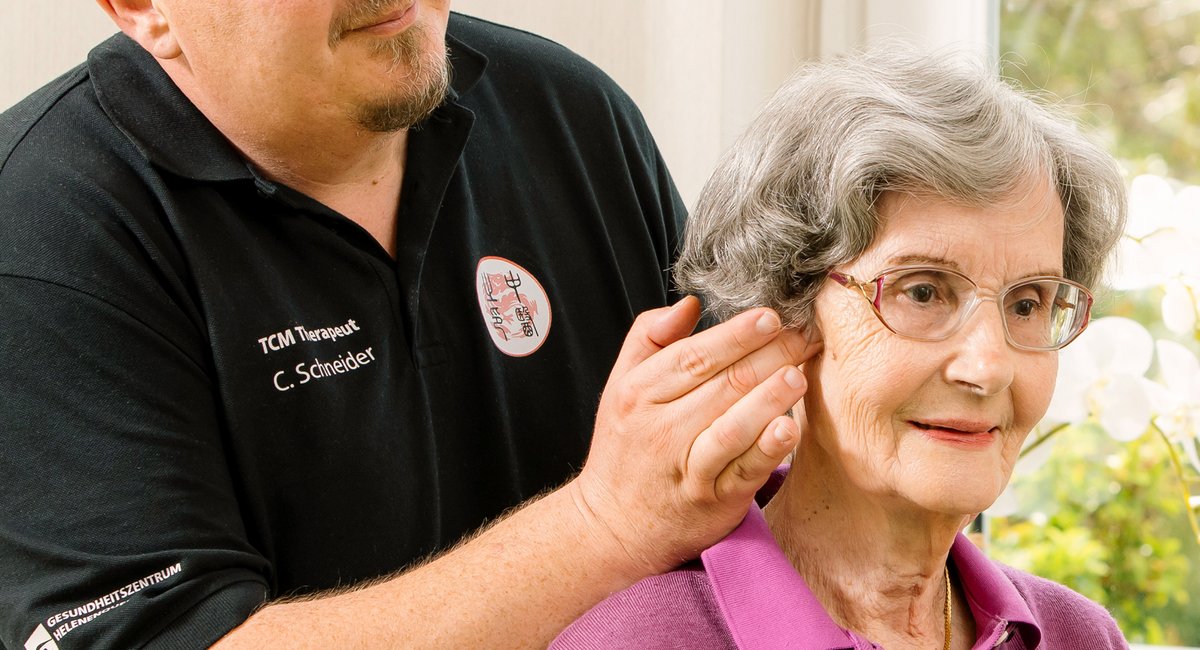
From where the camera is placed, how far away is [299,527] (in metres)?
1.49

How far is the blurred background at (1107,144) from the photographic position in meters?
2.23

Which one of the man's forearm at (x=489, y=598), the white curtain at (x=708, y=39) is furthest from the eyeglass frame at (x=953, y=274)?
the white curtain at (x=708, y=39)

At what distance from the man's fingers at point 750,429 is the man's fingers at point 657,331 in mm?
118

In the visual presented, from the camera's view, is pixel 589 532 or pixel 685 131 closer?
pixel 589 532

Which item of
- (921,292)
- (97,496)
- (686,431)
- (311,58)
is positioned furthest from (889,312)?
(97,496)

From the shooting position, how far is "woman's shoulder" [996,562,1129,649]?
4.60 feet

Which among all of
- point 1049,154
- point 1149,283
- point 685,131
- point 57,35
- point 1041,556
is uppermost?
point 57,35

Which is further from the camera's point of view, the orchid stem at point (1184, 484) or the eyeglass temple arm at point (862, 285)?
the orchid stem at point (1184, 484)

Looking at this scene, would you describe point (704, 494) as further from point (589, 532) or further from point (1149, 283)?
point (1149, 283)

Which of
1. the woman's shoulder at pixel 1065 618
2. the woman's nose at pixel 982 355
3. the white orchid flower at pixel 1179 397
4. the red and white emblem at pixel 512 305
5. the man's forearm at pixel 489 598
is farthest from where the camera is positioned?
the white orchid flower at pixel 1179 397

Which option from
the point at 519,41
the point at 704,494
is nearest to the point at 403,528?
the point at 704,494

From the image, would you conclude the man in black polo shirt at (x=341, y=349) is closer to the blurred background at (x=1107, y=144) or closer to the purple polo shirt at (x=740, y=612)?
the purple polo shirt at (x=740, y=612)

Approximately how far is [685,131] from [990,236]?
1216mm

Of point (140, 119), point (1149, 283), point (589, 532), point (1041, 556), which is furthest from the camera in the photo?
point (1041, 556)
